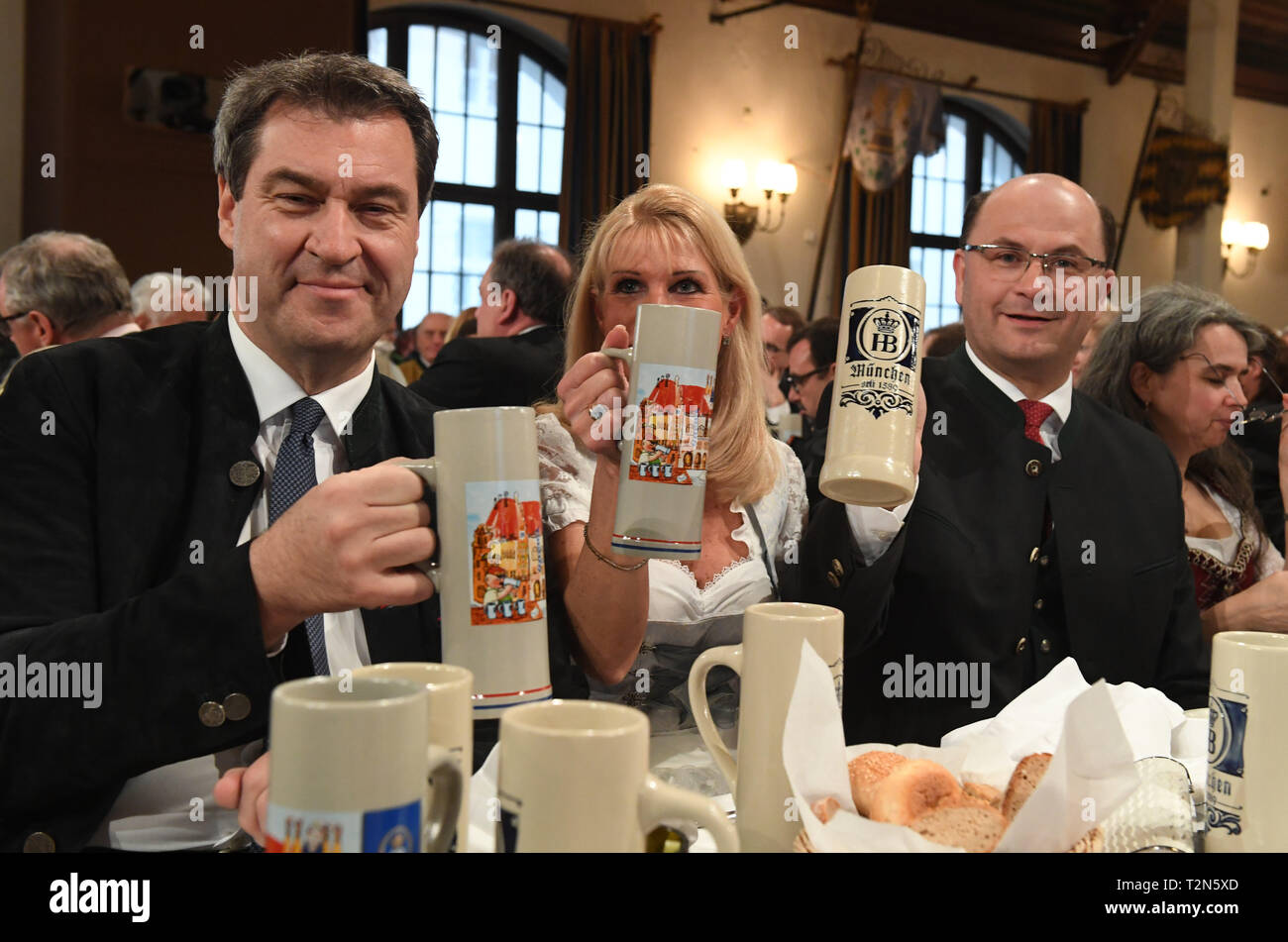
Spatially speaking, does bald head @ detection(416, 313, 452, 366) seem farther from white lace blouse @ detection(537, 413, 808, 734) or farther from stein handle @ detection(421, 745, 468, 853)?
stein handle @ detection(421, 745, 468, 853)

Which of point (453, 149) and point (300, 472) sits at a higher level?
point (453, 149)

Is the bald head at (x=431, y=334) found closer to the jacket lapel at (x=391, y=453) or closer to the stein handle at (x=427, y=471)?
the jacket lapel at (x=391, y=453)

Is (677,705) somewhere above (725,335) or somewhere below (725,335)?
below

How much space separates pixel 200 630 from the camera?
106 cm

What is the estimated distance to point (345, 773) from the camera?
0.65 metres

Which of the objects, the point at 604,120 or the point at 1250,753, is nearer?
the point at 1250,753

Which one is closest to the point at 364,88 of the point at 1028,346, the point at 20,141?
the point at 1028,346

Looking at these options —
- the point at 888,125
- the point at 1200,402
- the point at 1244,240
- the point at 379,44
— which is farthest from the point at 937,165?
the point at 1200,402

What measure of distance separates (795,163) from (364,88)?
829cm

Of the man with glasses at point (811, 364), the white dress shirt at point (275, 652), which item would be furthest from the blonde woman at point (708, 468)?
the man with glasses at point (811, 364)

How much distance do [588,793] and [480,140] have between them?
28.0ft

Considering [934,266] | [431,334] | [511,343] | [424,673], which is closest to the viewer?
[424,673]

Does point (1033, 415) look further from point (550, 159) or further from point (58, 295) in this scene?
point (550, 159)

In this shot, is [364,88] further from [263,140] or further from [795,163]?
[795,163]
